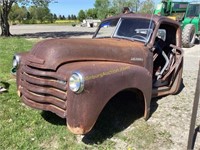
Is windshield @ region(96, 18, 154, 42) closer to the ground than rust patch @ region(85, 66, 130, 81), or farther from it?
farther from it

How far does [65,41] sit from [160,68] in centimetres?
262

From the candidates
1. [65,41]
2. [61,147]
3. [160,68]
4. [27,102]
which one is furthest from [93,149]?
[160,68]

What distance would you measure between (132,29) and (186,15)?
12008mm

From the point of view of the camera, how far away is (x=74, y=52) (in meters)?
3.98

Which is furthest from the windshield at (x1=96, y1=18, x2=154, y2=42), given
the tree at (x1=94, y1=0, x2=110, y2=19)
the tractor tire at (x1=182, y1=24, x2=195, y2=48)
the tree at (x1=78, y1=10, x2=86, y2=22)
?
the tree at (x1=78, y1=10, x2=86, y2=22)

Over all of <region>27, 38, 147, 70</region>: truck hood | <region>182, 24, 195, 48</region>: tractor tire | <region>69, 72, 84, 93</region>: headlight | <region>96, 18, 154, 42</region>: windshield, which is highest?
<region>96, 18, 154, 42</region>: windshield

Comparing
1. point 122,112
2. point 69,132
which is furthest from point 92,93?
point 122,112

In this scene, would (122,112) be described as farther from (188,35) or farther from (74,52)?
(188,35)

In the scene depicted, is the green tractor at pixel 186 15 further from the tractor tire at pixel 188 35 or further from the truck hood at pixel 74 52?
the truck hood at pixel 74 52

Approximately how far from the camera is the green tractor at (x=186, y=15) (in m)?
14.7

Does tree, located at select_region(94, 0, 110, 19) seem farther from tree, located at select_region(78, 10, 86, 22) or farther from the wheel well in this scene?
the wheel well

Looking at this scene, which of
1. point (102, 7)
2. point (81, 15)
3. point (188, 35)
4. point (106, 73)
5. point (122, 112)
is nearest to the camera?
point (106, 73)

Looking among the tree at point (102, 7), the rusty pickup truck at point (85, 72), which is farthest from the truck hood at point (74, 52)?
the tree at point (102, 7)

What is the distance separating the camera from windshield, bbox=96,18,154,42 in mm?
5172
